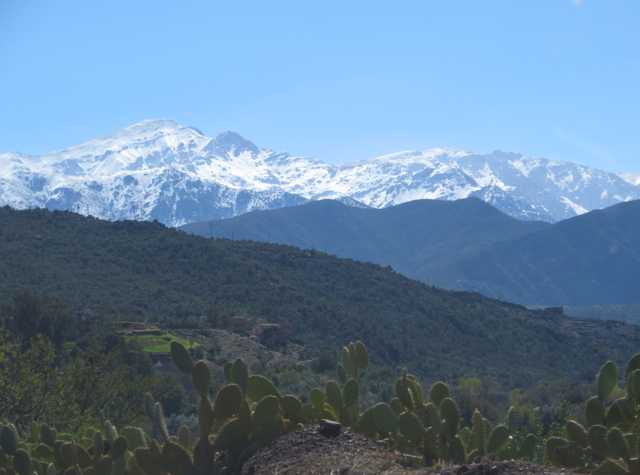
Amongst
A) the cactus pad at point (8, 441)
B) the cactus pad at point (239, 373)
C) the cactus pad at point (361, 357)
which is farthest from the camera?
the cactus pad at point (361, 357)

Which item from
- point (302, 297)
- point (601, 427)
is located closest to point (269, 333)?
point (302, 297)

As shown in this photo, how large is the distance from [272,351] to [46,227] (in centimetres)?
4344

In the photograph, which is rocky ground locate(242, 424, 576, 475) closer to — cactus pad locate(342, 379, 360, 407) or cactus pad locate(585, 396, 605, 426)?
cactus pad locate(342, 379, 360, 407)

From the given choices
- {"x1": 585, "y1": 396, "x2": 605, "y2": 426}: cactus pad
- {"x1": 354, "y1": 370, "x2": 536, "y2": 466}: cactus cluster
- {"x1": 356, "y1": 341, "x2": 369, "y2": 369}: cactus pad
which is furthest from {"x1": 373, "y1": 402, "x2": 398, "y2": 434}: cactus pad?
{"x1": 585, "y1": 396, "x2": 605, "y2": 426}: cactus pad

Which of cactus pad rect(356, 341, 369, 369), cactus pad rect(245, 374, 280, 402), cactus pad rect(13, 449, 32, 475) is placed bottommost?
cactus pad rect(13, 449, 32, 475)

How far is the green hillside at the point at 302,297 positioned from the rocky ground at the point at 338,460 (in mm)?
48644

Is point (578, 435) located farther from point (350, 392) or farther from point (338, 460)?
point (338, 460)

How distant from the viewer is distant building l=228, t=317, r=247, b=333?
52.2 meters

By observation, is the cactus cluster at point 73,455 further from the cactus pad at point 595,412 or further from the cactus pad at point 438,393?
the cactus pad at point 595,412

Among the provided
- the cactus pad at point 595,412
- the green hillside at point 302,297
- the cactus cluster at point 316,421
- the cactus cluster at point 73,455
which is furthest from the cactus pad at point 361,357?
the green hillside at point 302,297

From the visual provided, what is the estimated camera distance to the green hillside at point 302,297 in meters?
60.2

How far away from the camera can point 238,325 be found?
53.4 m

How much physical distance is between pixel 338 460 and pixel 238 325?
162ft

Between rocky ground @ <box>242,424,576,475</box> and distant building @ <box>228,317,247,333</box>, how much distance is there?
4735 centimetres
